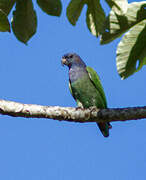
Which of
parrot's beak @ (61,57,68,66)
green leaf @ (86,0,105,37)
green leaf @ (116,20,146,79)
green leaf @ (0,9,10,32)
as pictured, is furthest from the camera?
parrot's beak @ (61,57,68,66)

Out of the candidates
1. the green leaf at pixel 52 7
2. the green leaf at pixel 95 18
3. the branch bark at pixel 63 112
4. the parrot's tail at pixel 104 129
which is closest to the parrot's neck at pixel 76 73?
the parrot's tail at pixel 104 129

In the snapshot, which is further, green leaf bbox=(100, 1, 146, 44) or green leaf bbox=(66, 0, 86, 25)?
green leaf bbox=(66, 0, 86, 25)

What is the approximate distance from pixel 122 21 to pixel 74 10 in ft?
2.13

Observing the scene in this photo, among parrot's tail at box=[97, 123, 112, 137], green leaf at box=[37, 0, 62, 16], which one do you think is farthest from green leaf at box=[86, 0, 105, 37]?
parrot's tail at box=[97, 123, 112, 137]

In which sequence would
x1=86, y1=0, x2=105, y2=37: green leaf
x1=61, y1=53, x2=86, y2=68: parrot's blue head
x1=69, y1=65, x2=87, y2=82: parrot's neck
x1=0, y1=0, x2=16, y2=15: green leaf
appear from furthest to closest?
x1=61, y1=53, x2=86, y2=68: parrot's blue head → x1=69, y1=65, x2=87, y2=82: parrot's neck → x1=86, y1=0, x2=105, y2=37: green leaf → x1=0, y1=0, x2=16, y2=15: green leaf

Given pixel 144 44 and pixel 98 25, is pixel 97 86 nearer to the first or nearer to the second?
pixel 98 25

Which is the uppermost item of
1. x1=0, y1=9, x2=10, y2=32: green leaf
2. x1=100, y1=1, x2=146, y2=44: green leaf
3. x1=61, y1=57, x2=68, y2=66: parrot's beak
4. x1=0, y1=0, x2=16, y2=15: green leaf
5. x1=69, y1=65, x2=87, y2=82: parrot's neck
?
x1=0, y1=0, x2=16, y2=15: green leaf

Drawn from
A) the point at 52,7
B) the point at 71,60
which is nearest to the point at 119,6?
the point at 52,7

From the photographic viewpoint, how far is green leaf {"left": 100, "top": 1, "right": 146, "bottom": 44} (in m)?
2.48

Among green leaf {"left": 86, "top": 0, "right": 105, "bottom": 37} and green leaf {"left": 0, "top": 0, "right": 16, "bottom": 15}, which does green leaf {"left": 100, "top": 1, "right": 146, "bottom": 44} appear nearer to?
green leaf {"left": 86, "top": 0, "right": 105, "bottom": 37}

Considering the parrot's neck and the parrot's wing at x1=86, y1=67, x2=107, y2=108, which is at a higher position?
the parrot's neck

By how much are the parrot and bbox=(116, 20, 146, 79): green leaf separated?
2077 mm

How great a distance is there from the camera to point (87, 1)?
2.98 m

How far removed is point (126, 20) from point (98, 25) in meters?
0.59
